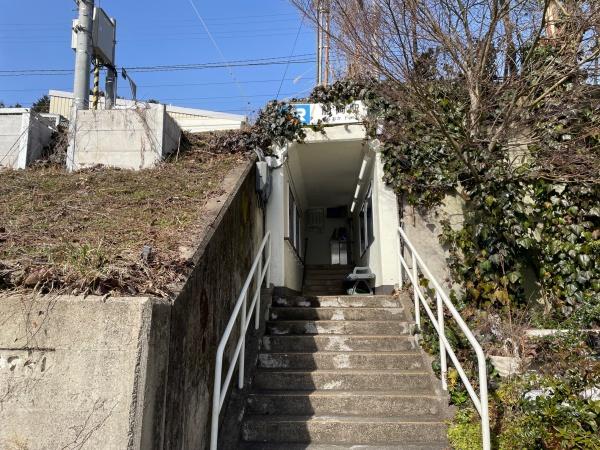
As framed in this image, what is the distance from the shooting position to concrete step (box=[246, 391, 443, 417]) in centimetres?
420

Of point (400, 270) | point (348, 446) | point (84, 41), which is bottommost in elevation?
point (348, 446)

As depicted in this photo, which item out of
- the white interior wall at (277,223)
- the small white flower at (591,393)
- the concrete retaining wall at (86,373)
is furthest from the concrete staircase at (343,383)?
the concrete retaining wall at (86,373)

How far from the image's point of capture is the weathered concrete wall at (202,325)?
2.80 m

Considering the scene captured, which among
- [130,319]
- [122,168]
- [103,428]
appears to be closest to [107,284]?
[130,319]

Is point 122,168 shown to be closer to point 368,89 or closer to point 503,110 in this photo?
point 368,89

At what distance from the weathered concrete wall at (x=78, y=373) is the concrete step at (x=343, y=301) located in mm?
3742

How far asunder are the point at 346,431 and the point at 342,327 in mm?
1610

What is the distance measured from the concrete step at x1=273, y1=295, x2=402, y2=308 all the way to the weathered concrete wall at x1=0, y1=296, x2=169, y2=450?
374 cm

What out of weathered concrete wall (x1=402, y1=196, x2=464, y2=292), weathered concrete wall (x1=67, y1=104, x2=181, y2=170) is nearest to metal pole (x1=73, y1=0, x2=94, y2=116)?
weathered concrete wall (x1=67, y1=104, x2=181, y2=170)

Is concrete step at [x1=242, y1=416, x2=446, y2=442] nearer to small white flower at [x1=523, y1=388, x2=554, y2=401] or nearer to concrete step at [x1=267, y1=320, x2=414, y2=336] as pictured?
small white flower at [x1=523, y1=388, x2=554, y2=401]

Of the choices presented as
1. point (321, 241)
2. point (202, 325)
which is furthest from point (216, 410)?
point (321, 241)

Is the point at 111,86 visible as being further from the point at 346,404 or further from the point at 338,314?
the point at 346,404

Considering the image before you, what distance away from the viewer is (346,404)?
4.25m

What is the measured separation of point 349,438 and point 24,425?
8.53 ft
